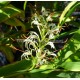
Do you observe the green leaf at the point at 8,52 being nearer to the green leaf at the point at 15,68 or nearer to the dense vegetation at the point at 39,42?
the dense vegetation at the point at 39,42

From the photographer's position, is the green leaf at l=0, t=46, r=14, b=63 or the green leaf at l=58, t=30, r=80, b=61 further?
the green leaf at l=0, t=46, r=14, b=63

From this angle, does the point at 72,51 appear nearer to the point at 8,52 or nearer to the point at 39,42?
the point at 39,42

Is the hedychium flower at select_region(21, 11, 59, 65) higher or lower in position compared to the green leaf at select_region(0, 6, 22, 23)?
lower

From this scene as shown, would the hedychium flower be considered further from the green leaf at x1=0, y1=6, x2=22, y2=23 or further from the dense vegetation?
the green leaf at x1=0, y1=6, x2=22, y2=23

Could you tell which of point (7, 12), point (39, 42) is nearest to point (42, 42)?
point (39, 42)

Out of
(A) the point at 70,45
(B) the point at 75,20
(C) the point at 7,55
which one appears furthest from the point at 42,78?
(B) the point at 75,20

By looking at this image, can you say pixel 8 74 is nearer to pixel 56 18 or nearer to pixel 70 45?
pixel 70 45

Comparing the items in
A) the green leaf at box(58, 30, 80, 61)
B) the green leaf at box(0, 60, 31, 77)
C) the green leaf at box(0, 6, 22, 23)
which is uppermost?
the green leaf at box(0, 6, 22, 23)

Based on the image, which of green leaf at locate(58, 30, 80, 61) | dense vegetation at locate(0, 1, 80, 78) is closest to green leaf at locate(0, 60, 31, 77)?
dense vegetation at locate(0, 1, 80, 78)

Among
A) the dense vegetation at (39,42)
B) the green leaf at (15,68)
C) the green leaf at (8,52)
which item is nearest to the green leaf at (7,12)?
the dense vegetation at (39,42)
